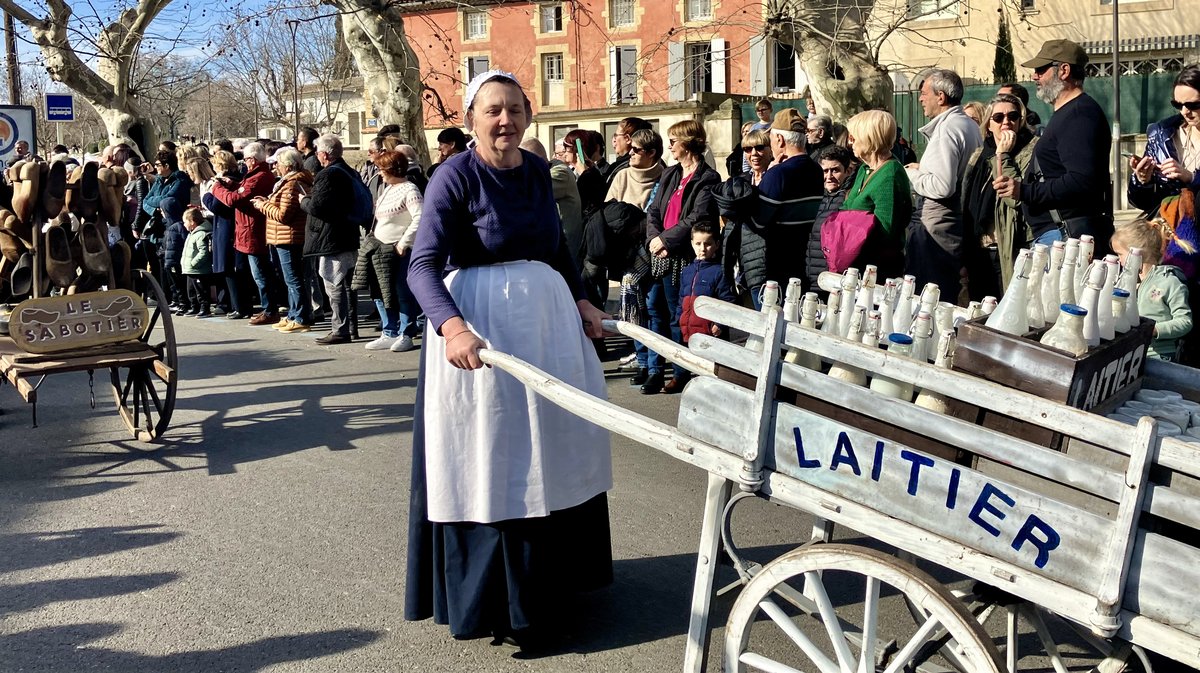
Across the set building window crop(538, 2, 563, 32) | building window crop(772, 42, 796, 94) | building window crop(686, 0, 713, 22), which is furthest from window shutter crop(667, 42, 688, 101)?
building window crop(538, 2, 563, 32)

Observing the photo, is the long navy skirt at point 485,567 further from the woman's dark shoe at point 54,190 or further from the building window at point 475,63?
the building window at point 475,63

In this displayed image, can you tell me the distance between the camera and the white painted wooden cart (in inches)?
88.4

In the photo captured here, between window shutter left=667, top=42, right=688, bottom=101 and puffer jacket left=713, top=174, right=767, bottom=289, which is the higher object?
window shutter left=667, top=42, right=688, bottom=101

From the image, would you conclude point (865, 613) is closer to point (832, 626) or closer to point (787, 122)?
point (832, 626)

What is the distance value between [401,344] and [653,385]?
2914 millimetres

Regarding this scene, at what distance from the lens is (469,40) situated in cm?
4762

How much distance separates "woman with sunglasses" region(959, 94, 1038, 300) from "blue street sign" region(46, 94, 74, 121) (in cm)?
1572

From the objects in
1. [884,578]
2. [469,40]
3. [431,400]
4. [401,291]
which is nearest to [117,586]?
[431,400]

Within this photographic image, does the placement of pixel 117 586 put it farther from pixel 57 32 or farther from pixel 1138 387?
pixel 57 32

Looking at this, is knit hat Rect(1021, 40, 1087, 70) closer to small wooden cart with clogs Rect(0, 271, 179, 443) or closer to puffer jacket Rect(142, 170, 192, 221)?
small wooden cart with clogs Rect(0, 271, 179, 443)

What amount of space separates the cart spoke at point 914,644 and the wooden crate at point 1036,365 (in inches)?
23.6

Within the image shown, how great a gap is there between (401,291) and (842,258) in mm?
4553

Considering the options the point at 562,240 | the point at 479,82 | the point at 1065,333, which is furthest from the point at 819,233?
the point at 1065,333

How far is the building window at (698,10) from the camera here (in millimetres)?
40562
